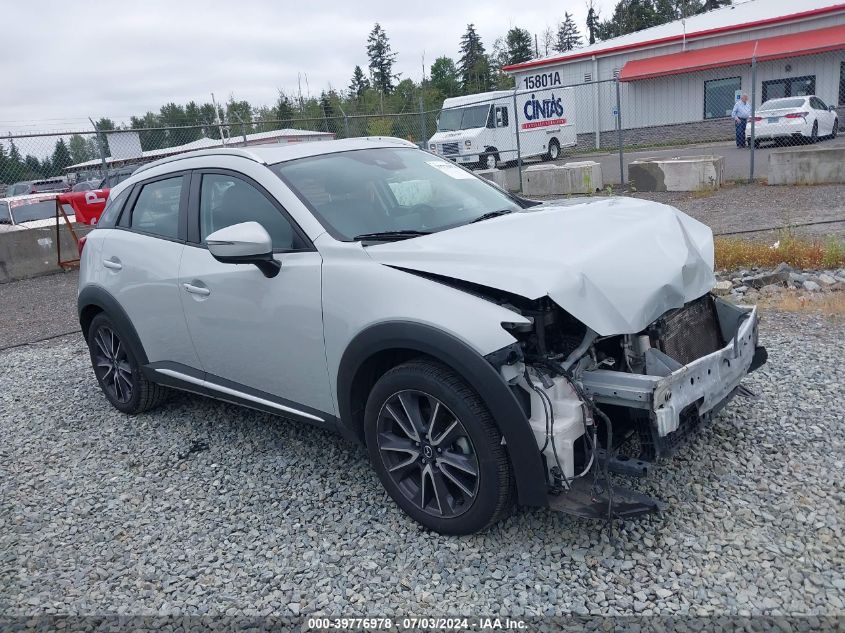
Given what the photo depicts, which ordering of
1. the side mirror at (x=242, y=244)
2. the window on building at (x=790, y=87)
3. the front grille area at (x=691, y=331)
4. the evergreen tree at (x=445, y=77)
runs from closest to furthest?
the front grille area at (x=691, y=331) → the side mirror at (x=242, y=244) → the window on building at (x=790, y=87) → the evergreen tree at (x=445, y=77)

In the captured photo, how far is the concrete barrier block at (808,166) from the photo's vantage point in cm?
1266

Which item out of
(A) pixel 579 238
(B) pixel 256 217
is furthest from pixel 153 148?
(A) pixel 579 238

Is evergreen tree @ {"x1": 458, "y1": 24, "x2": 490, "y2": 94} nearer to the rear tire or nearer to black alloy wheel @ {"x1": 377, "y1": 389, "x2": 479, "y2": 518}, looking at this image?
the rear tire

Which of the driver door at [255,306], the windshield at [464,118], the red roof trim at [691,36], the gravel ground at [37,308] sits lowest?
the gravel ground at [37,308]

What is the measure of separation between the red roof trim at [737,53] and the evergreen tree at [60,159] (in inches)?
840

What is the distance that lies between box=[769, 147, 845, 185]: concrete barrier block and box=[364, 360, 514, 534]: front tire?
12.3m

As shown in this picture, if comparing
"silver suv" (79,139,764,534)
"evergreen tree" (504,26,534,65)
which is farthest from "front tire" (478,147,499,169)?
"evergreen tree" (504,26,534,65)

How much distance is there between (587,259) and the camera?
3027 millimetres

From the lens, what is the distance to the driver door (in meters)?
3.56

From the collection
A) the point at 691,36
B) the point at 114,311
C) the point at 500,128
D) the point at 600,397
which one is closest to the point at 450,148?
the point at 500,128

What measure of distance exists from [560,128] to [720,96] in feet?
23.2

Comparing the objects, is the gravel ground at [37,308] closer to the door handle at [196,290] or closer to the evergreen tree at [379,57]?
the door handle at [196,290]

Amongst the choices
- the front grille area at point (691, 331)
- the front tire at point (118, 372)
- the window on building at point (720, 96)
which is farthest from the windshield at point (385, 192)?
the window on building at point (720, 96)

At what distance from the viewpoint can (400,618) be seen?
2.78 m
